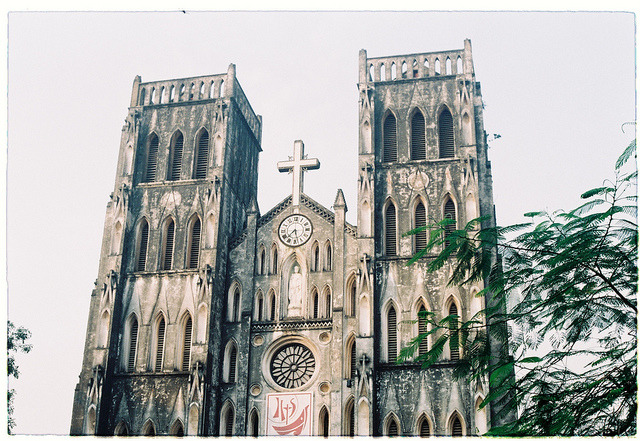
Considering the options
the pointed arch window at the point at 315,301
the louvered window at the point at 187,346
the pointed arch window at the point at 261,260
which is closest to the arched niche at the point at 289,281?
the pointed arch window at the point at 315,301

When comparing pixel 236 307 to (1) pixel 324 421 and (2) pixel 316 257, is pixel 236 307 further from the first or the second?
(1) pixel 324 421

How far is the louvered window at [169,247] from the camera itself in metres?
29.7

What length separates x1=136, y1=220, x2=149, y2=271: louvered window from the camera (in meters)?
29.7

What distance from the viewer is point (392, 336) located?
26.7 meters

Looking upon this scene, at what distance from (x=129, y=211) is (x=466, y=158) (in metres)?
12.3

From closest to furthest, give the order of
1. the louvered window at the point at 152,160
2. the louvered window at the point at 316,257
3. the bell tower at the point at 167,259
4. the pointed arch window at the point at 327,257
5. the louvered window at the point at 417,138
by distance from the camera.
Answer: the bell tower at the point at 167,259 < the pointed arch window at the point at 327,257 < the louvered window at the point at 316,257 < the louvered window at the point at 417,138 < the louvered window at the point at 152,160

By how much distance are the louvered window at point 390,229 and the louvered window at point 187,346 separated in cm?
715

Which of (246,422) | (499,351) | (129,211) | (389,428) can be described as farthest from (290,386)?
(499,351)

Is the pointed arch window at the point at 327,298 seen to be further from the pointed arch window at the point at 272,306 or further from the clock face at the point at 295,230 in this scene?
the clock face at the point at 295,230

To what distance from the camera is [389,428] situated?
996 inches

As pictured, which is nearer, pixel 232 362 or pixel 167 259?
pixel 232 362

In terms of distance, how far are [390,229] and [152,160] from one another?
982 centimetres

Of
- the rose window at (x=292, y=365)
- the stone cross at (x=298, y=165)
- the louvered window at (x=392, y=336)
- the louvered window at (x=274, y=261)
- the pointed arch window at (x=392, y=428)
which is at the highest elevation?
the stone cross at (x=298, y=165)

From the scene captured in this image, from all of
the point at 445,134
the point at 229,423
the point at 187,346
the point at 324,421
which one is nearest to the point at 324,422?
the point at 324,421
